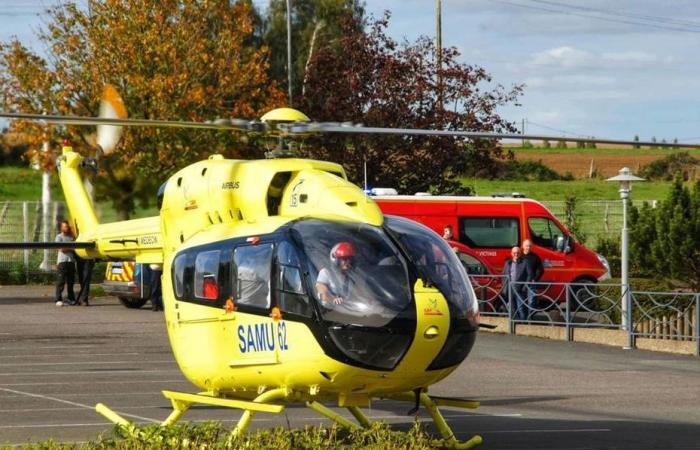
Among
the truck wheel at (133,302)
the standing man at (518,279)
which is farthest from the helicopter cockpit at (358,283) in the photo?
the truck wheel at (133,302)

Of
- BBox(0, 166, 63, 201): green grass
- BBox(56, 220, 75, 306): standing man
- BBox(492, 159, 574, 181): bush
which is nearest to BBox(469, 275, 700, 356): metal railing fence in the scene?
BBox(0, 166, 63, 201): green grass

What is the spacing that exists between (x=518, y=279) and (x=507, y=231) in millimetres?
4334

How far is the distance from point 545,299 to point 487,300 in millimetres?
1398

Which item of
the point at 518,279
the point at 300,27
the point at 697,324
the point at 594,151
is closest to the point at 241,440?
the point at 697,324

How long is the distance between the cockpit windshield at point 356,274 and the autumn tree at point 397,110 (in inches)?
1007

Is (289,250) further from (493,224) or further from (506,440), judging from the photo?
(493,224)

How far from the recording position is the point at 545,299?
25875 mm

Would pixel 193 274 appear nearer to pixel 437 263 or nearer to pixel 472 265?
pixel 437 263

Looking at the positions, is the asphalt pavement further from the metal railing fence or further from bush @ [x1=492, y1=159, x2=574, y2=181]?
bush @ [x1=492, y1=159, x2=574, y2=181]

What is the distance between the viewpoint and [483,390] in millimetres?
18031

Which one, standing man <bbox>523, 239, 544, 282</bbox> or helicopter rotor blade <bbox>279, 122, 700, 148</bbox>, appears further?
standing man <bbox>523, 239, 544, 282</bbox>

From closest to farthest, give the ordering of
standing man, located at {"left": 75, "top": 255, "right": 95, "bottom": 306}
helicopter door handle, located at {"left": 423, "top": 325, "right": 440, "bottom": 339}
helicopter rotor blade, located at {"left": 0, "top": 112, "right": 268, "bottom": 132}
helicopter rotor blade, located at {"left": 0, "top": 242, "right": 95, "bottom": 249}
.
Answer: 1. helicopter door handle, located at {"left": 423, "top": 325, "right": 440, "bottom": 339}
2. helicopter rotor blade, located at {"left": 0, "top": 112, "right": 268, "bottom": 132}
3. helicopter rotor blade, located at {"left": 0, "top": 242, "right": 95, "bottom": 249}
4. standing man, located at {"left": 75, "top": 255, "right": 95, "bottom": 306}

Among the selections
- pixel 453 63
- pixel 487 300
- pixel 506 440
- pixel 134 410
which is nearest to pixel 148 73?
pixel 453 63

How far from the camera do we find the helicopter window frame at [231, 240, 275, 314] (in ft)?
40.8
